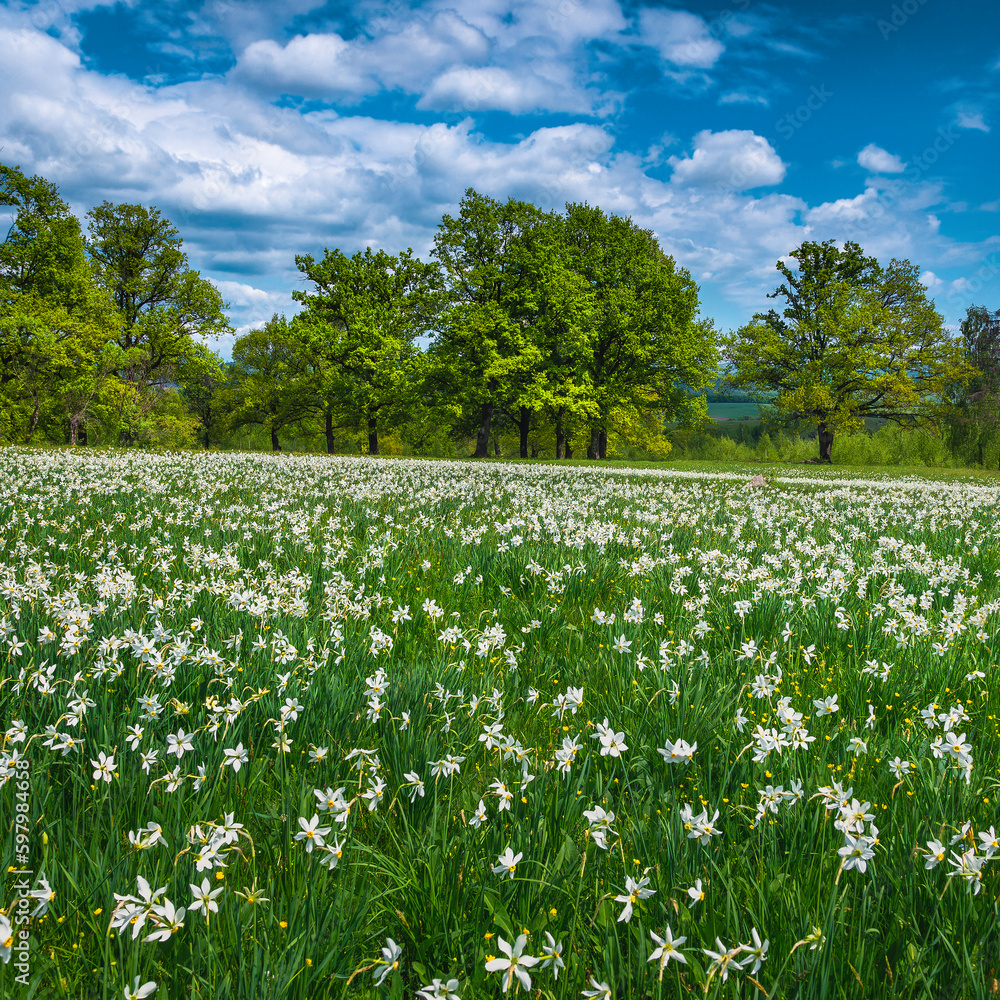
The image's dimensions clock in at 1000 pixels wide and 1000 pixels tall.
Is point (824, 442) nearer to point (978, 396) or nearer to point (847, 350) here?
point (847, 350)

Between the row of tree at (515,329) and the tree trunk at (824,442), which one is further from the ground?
the row of tree at (515,329)

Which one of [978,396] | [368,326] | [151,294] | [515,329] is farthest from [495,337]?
[978,396]

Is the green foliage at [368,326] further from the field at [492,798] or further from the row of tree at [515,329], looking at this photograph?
the field at [492,798]

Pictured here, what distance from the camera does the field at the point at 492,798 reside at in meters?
1.52

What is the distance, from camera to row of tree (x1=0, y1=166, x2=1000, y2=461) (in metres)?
39.3

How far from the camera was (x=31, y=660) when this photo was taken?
2693 mm

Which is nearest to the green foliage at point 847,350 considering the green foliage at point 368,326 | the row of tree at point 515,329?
the row of tree at point 515,329

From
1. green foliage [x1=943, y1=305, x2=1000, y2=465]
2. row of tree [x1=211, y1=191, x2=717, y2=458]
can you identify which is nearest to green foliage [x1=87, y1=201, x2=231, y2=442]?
row of tree [x1=211, y1=191, x2=717, y2=458]

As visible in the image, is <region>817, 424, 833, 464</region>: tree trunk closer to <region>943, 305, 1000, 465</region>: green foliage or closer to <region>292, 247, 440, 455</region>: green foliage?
<region>943, 305, 1000, 465</region>: green foliage

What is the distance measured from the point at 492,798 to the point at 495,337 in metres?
40.9

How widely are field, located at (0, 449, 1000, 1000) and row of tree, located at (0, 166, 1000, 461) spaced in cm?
3601

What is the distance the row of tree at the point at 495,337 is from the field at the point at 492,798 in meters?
36.0

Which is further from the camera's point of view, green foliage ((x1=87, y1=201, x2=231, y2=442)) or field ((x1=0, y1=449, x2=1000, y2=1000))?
green foliage ((x1=87, y1=201, x2=231, y2=442))

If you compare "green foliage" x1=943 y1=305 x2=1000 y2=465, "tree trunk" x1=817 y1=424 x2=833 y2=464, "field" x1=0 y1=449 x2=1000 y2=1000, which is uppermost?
"green foliage" x1=943 y1=305 x2=1000 y2=465
